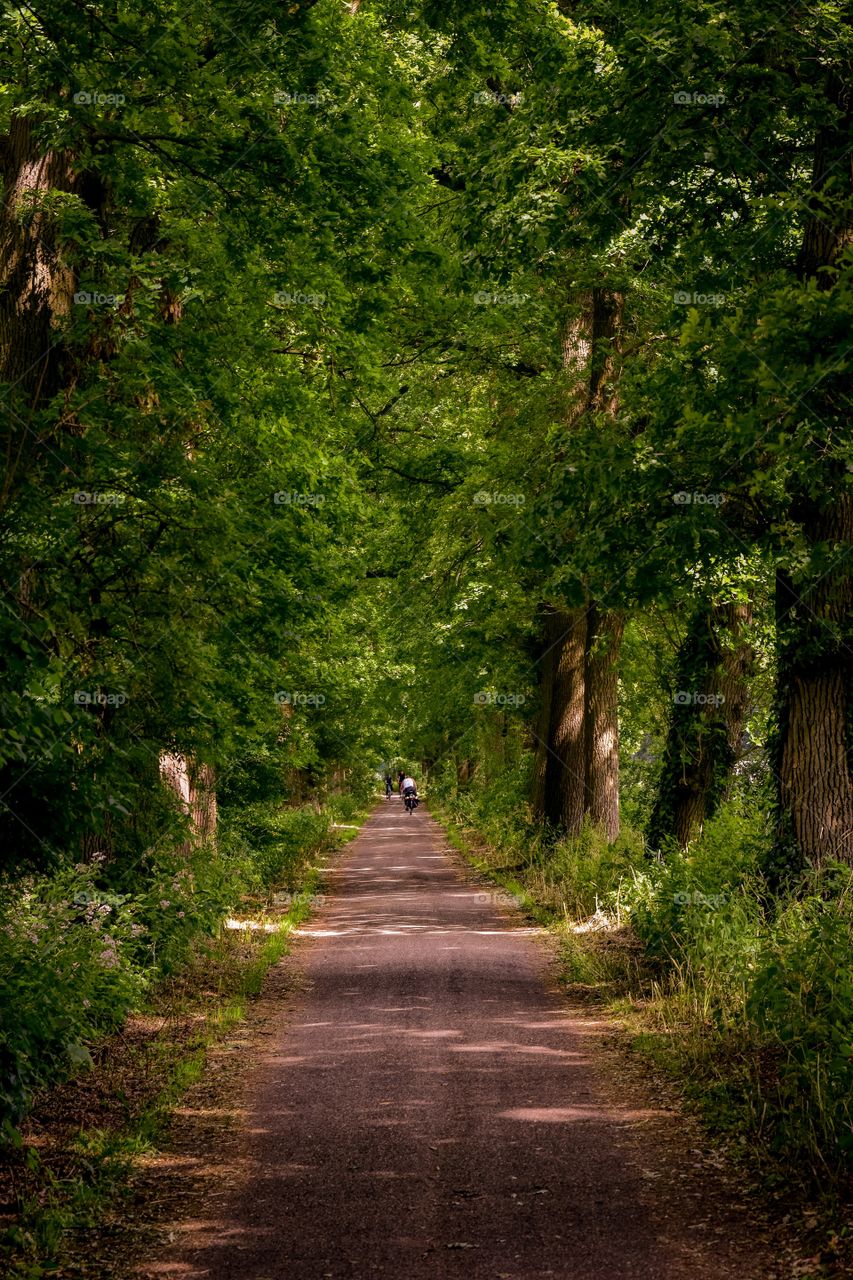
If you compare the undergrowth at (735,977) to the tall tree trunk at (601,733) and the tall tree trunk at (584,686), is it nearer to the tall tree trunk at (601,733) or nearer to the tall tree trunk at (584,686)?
the tall tree trunk at (601,733)

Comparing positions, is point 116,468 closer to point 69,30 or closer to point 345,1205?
point 69,30

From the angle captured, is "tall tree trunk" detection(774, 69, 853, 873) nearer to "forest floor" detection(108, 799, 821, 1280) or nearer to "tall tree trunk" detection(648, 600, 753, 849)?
"forest floor" detection(108, 799, 821, 1280)

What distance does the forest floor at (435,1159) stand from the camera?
616cm

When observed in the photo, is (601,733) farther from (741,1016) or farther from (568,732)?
(741,1016)

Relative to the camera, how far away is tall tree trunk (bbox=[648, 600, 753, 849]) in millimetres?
16344

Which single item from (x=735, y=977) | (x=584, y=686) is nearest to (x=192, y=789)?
(x=735, y=977)

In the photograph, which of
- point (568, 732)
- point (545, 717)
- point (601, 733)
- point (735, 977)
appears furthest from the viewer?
point (545, 717)

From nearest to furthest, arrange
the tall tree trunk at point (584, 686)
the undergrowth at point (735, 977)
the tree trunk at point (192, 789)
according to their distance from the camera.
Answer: the undergrowth at point (735, 977)
the tree trunk at point (192, 789)
the tall tree trunk at point (584, 686)

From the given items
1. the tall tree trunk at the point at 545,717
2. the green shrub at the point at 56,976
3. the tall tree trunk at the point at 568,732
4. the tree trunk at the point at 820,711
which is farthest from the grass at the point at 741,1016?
the tall tree trunk at the point at 545,717

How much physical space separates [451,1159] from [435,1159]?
10cm

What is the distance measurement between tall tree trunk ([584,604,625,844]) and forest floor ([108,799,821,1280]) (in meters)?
7.28

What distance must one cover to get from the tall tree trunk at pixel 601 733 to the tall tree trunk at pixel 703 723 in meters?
2.96

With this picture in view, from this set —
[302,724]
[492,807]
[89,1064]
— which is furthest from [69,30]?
[492,807]

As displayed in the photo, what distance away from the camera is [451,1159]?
772 centimetres
